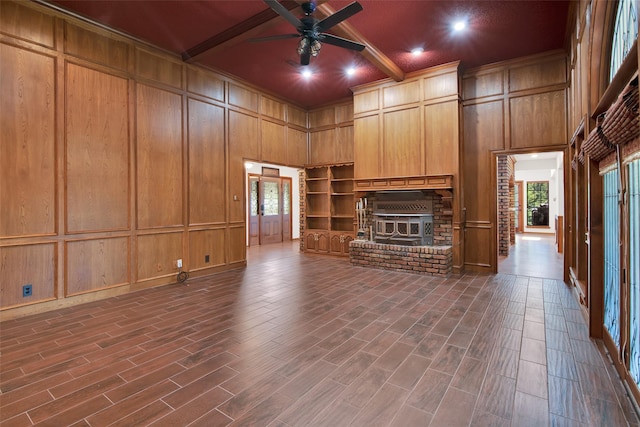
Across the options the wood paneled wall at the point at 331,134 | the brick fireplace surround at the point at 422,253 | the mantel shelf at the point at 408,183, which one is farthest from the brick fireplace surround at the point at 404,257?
the wood paneled wall at the point at 331,134

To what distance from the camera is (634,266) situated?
1.84m

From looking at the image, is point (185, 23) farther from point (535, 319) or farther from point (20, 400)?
point (535, 319)

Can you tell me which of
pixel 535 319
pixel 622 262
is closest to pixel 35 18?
pixel 622 262

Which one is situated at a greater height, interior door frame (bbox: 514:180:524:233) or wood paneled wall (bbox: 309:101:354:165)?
wood paneled wall (bbox: 309:101:354:165)

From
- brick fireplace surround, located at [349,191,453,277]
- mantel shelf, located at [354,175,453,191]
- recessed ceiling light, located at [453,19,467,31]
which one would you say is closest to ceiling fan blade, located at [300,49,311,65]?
recessed ceiling light, located at [453,19,467,31]

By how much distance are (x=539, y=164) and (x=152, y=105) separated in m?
12.6

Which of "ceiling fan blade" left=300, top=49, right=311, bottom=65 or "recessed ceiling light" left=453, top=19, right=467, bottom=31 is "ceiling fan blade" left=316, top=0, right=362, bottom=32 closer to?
"ceiling fan blade" left=300, top=49, right=311, bottom=65

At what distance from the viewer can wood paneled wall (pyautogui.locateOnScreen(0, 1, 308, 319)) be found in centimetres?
324

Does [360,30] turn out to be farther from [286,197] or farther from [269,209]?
[286,197]

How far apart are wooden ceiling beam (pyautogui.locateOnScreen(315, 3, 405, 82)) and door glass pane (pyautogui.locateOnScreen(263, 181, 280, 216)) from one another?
16.9ft

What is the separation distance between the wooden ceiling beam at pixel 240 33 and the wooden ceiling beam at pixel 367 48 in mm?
335

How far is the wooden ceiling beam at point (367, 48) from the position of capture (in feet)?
11.4

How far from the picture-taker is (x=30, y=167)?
3301 millimetres

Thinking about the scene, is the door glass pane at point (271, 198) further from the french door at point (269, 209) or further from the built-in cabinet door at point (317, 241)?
the built-in cabinet door at point (317, 241)
